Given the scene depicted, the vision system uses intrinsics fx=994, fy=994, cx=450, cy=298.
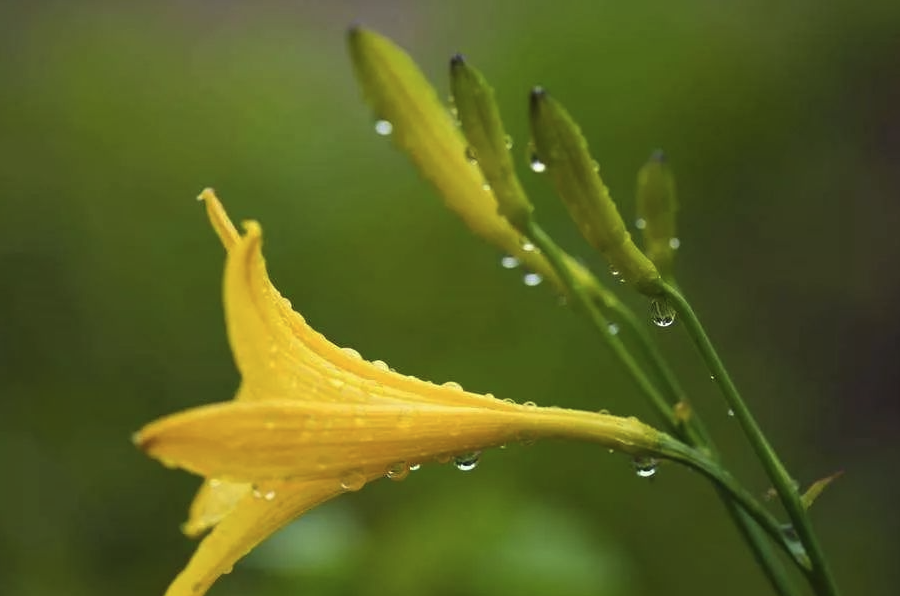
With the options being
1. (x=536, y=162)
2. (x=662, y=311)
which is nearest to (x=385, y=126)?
(x=536, y=162)

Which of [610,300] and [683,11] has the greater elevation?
[683,11]

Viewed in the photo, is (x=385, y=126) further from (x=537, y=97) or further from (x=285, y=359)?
(x=285, y=359)

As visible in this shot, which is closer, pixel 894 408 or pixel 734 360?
pixel 734 360

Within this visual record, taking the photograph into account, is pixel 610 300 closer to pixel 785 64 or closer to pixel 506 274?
pixel 506 274

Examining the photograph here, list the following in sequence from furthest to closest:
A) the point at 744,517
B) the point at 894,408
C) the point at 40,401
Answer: the point at 894,408
the point at 40,401
the point at 744,517

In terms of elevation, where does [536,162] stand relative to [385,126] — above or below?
below

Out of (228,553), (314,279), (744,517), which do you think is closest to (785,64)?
(314,279)
